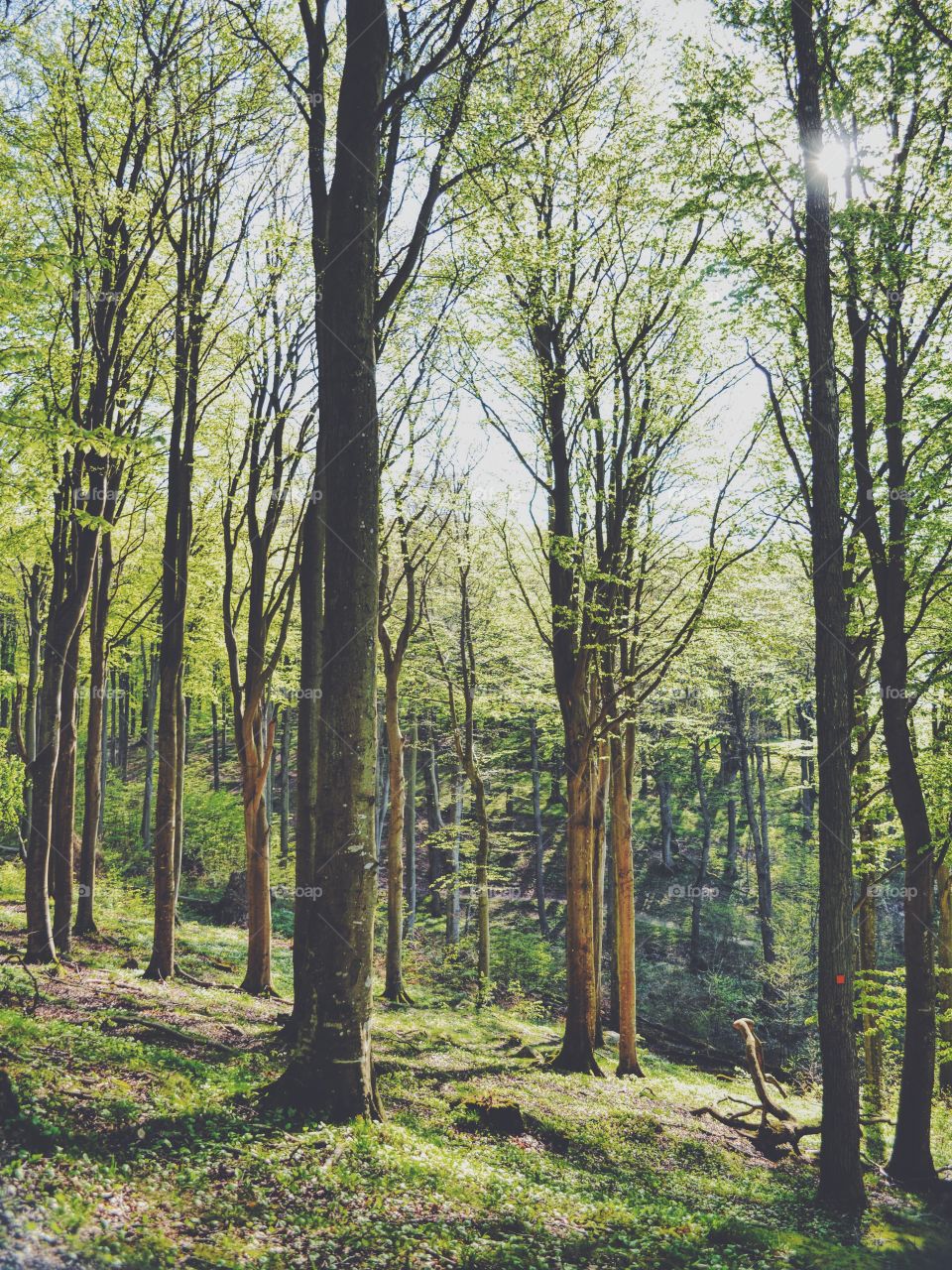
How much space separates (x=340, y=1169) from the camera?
459 cm

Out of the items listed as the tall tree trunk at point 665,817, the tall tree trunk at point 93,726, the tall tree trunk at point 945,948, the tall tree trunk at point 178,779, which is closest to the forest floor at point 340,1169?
the tall tree trunk at point 178,779

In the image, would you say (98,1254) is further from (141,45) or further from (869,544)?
(141,45)

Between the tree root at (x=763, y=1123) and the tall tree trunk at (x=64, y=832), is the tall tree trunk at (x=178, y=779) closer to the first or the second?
the tall tree trunk at (x=64, y=832)

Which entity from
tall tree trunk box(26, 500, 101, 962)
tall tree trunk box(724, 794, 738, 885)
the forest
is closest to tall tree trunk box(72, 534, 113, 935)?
the forest

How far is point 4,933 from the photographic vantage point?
39.0 feet

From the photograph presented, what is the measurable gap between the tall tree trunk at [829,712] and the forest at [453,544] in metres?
0.04

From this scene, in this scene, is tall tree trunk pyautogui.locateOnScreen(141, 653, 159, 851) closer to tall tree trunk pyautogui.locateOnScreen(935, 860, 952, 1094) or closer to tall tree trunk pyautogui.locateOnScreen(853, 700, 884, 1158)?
tall tree trunk pyautogui.locateOnScreen(853, 700, 884, 1158)

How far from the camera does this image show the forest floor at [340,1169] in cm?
365

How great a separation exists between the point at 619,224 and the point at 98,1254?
42.0 ft

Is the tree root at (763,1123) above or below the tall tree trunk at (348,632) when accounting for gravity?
below

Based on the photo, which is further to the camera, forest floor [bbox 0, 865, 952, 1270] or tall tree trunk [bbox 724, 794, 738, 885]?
tall tree trunk [bbox 724, 794, 738, 885]

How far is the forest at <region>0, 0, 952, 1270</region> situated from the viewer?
17.3 ft

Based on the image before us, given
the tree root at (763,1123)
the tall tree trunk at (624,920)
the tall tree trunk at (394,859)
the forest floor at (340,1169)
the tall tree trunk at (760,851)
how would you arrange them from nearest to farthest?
the forest floor at (340,1169) → the tree root at (763,1123) → the tall tree trunk at (624,920) → the tall tree trunk at (394,859) → the tall tree trunk at (760,851)

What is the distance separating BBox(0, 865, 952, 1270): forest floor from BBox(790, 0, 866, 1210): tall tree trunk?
739 millimetres
